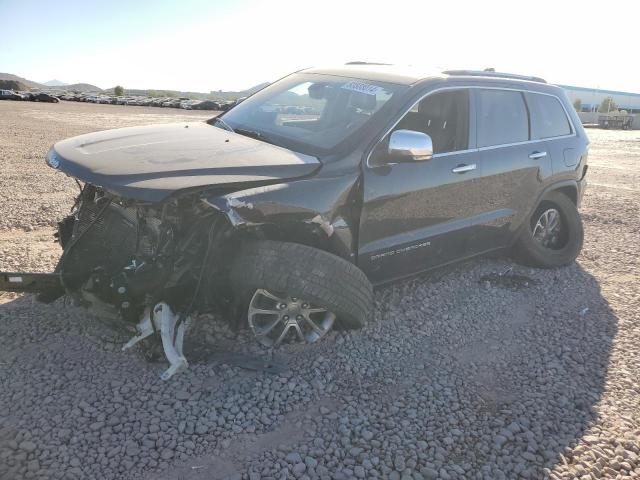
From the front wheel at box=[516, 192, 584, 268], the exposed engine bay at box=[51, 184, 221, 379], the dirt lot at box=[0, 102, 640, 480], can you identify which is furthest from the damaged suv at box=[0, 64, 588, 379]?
the front wheel at box=[516, 192, 584, 268]

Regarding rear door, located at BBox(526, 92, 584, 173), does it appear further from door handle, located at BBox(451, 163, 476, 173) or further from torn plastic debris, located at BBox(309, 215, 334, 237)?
torn plastic debris, located at BBox(309, 215, 334, 237)

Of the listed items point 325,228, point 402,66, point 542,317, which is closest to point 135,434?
point 325,228

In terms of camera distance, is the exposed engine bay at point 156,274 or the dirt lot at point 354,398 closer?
the dirt lot at point 354,398

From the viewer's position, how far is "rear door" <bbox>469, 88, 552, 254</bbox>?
4512 mm

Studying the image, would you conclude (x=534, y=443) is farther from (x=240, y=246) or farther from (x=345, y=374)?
A: (x=240, y=246)

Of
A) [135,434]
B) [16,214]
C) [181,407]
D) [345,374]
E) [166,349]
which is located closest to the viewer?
[135,434]

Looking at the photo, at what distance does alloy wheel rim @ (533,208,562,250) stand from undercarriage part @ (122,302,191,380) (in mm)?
3799

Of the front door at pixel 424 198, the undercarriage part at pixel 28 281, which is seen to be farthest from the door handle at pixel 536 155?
the undercarriage part at pixel 28 281

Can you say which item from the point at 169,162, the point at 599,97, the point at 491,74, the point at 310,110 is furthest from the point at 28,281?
the point at 599,97

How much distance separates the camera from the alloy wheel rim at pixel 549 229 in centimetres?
545

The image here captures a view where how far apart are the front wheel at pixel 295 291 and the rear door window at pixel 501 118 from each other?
1945mm

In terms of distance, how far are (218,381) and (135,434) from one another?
23.1 inches

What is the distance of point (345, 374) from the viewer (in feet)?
11.0

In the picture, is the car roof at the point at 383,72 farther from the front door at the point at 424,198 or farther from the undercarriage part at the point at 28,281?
the undercarriage part at the point at 28,281
